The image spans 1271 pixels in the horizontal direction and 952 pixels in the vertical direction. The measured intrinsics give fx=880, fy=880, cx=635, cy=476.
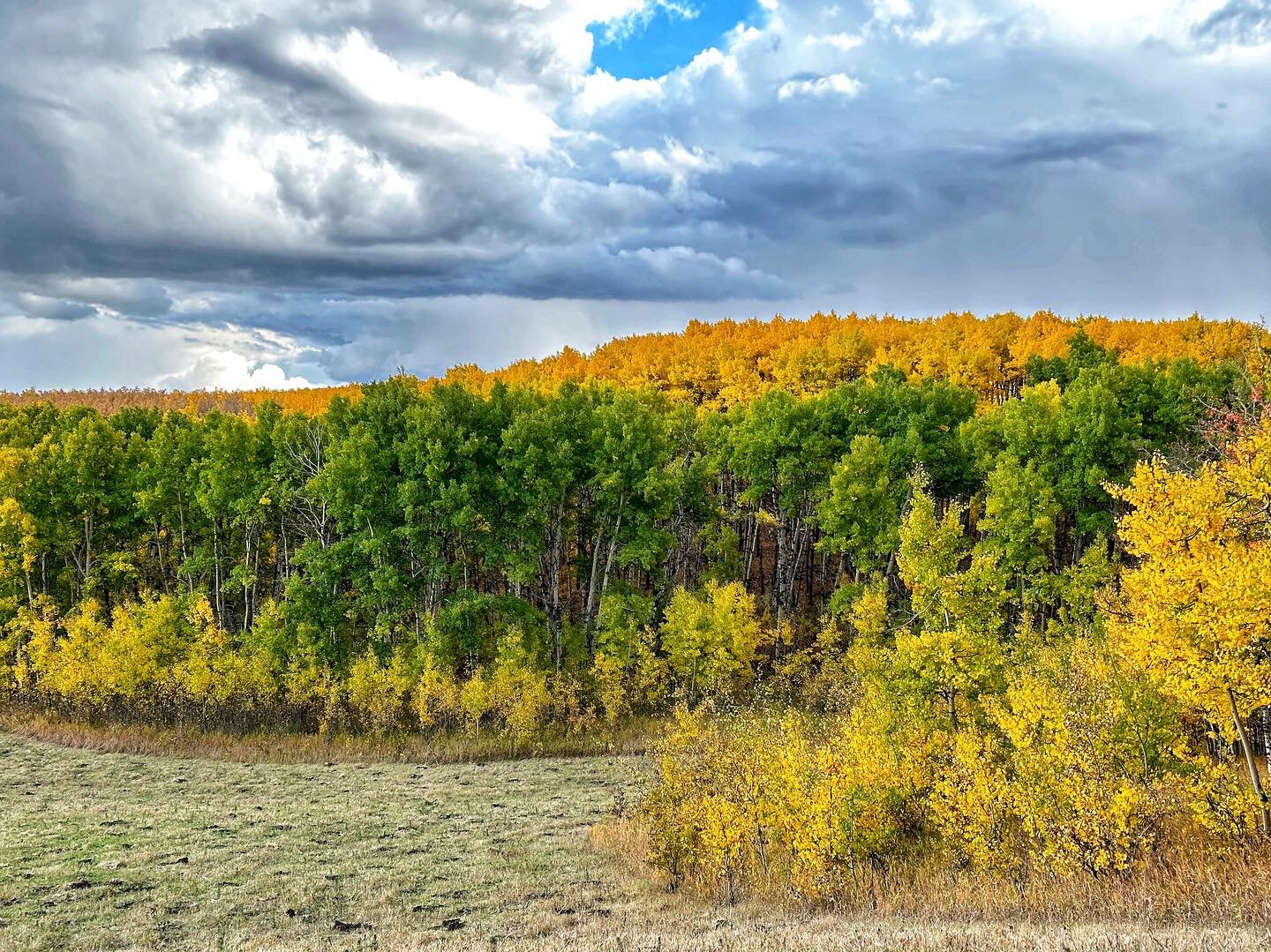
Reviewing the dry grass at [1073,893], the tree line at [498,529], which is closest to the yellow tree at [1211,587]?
the dry grass at [1073,893]

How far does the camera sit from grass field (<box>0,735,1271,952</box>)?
48.4 feet

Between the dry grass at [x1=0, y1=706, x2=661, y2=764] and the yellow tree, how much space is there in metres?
25.8

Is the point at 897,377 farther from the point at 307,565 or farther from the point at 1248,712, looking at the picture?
the point at 1248,712

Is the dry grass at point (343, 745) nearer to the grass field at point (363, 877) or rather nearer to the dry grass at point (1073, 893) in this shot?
the grass field at point (363, 877)

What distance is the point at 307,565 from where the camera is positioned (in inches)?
1868

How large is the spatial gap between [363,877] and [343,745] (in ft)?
70.3

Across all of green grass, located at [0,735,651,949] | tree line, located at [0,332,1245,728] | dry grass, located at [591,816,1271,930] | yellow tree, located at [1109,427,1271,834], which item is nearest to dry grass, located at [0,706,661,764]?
tree line, located at [0,332,1245,728]

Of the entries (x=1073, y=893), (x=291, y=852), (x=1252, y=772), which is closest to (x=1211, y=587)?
(x=1252, y=772)

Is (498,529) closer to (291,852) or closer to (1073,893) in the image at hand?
(291,852)

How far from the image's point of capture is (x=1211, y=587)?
17.5 m

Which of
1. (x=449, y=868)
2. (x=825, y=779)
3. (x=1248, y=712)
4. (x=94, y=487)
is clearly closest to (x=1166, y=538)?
(x=1248, y=712)

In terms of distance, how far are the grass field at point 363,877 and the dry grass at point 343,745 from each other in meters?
4.22

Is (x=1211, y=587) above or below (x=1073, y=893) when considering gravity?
above

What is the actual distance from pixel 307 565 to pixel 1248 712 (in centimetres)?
4209
